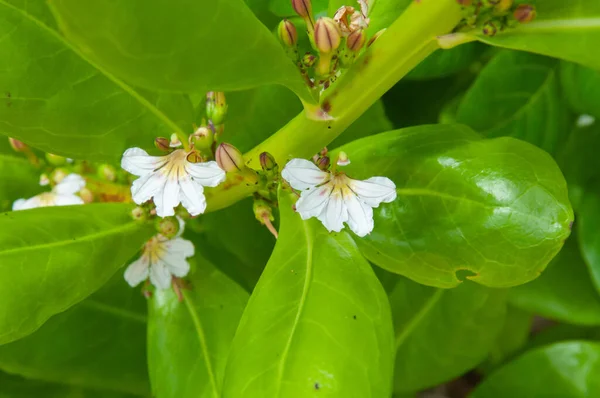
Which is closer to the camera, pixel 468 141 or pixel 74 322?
pixel 468 141

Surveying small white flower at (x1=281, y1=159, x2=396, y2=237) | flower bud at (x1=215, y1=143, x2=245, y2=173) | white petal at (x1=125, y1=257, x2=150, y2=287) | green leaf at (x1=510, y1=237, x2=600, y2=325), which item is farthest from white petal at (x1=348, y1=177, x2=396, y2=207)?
green leaf at (x1=510, y1=237, x2=600, y2=325)

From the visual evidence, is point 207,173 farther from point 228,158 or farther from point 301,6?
point 301,6

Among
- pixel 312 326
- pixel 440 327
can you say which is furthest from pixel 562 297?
pixel 312 326

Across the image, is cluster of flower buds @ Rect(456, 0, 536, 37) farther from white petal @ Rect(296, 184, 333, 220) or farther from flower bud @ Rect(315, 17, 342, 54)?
white petal @ Rect(296, 184, 333, 220)

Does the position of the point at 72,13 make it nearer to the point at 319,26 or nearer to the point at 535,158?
the point at 319,26

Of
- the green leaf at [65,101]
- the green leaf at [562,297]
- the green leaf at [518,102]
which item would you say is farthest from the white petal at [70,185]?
the green leaf at [562,297]

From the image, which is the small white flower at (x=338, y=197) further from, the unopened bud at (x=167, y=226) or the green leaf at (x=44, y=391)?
the green leaf at (x=44, y=391)

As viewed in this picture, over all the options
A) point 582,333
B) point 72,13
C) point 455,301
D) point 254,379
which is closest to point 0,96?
point 72,13
